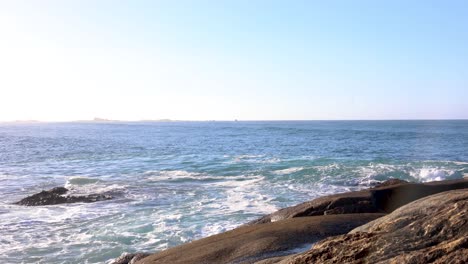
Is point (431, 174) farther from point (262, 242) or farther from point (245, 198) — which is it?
point (262, 242)

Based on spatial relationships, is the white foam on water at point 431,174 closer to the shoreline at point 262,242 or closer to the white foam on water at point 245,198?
the white foam on water at point 245,198

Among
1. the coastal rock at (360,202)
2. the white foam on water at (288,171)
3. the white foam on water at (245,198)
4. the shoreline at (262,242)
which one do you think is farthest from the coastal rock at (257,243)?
the white foam on water at (288,171)

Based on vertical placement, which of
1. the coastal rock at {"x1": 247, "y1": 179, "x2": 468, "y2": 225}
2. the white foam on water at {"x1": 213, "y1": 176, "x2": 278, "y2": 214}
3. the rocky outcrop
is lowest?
the rocky outcrop

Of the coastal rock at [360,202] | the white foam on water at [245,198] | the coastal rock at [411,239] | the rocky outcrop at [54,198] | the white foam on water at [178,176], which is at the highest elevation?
the coastal rock at [411,239]

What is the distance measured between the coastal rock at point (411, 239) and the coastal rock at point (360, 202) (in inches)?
247

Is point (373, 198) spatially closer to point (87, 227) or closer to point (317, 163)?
point (87, 227)

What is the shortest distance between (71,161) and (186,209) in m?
22.7

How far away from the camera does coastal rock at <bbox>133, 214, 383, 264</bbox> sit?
6586mm

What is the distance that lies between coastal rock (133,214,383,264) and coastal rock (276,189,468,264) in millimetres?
2276

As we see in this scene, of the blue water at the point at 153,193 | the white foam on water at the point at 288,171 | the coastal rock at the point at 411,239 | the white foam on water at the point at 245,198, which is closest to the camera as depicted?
the coastal rock at the point at 411,239

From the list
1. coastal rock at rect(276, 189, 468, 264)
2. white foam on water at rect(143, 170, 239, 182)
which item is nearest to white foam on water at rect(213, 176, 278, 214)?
white foam on water at rect(143, 170, 239, 182)

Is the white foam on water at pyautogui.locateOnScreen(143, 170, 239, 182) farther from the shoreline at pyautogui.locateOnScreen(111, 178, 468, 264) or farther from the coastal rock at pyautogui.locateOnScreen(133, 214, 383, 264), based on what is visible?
the coastal rock at pyautogui.locateOnScreen(133, 214, 383, 264)

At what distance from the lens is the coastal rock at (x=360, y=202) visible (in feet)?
35.1

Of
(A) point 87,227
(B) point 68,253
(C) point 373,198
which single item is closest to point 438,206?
(C) point 373,198
